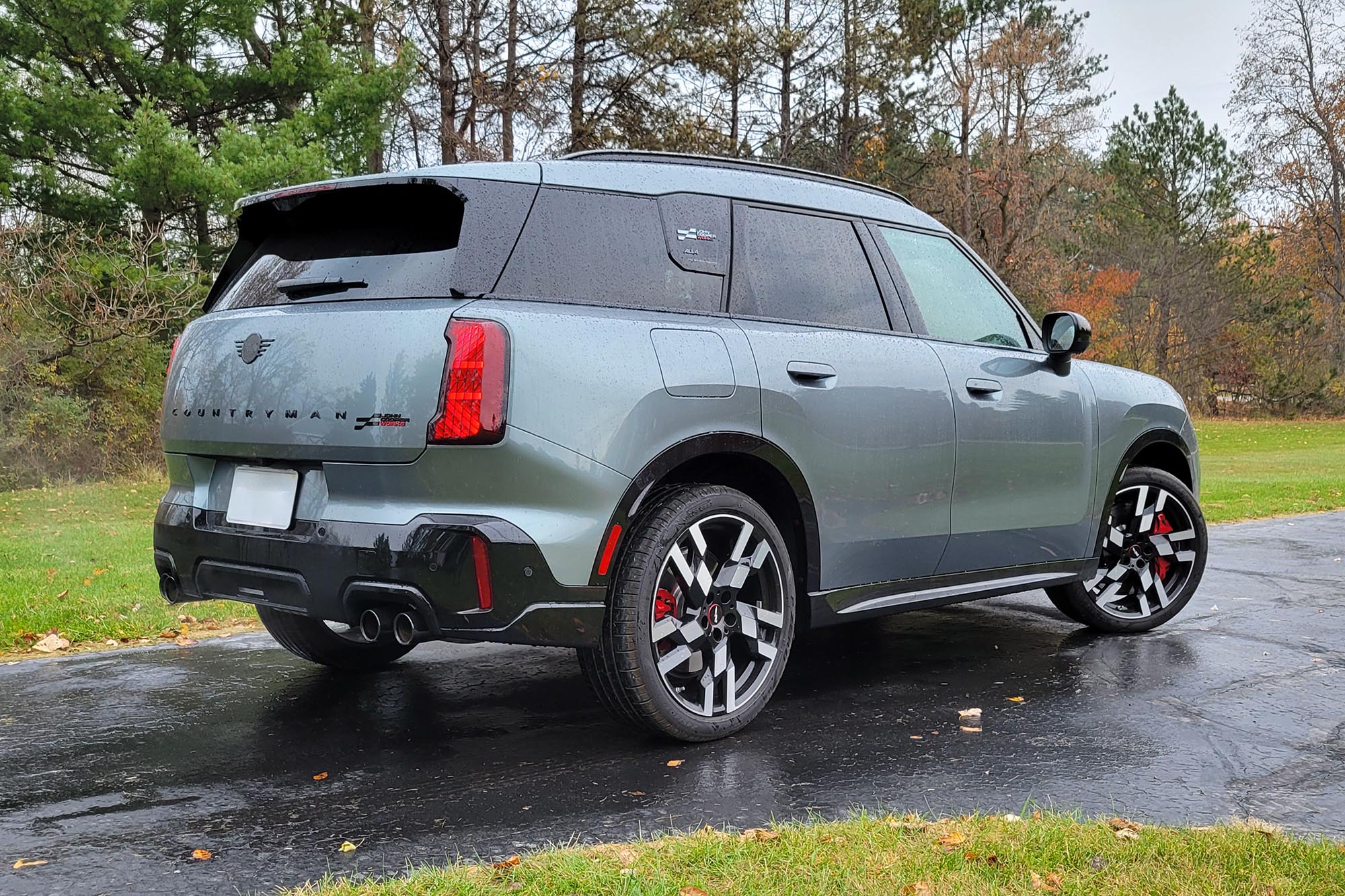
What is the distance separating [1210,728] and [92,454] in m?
19.2

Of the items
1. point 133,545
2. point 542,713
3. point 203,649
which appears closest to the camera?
point 542,713

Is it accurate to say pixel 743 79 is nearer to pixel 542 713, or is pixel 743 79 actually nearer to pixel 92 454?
pixel 92 454

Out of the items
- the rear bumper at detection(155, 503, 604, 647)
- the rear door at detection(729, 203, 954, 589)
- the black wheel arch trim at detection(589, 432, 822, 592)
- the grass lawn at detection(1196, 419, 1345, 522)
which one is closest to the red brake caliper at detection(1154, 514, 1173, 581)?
the rear door at detection(729, 203, 954, 589)

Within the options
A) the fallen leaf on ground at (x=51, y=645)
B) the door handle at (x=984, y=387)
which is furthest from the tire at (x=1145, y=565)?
the fallen leaf on ground at (x=51, y=645)

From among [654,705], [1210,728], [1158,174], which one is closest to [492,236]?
[654,705]

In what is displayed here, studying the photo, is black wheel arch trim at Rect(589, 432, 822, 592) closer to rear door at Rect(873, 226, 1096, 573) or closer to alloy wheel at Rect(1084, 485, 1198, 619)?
rear door at Rect(873, 226, 1096, 573)

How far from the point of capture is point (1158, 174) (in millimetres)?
45125

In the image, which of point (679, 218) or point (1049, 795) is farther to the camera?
point (679, 218)

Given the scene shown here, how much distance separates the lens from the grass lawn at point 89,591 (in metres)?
6.34

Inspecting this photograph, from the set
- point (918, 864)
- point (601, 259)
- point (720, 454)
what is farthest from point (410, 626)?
point (918, 864)

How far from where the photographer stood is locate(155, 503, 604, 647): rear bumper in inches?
144

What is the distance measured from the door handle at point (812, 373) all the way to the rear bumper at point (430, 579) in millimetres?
1138

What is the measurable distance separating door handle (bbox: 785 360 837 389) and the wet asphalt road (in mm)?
1248

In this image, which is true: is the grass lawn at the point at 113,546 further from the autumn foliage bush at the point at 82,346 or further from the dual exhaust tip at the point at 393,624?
the dual exhaust tip at the point at 393,624
